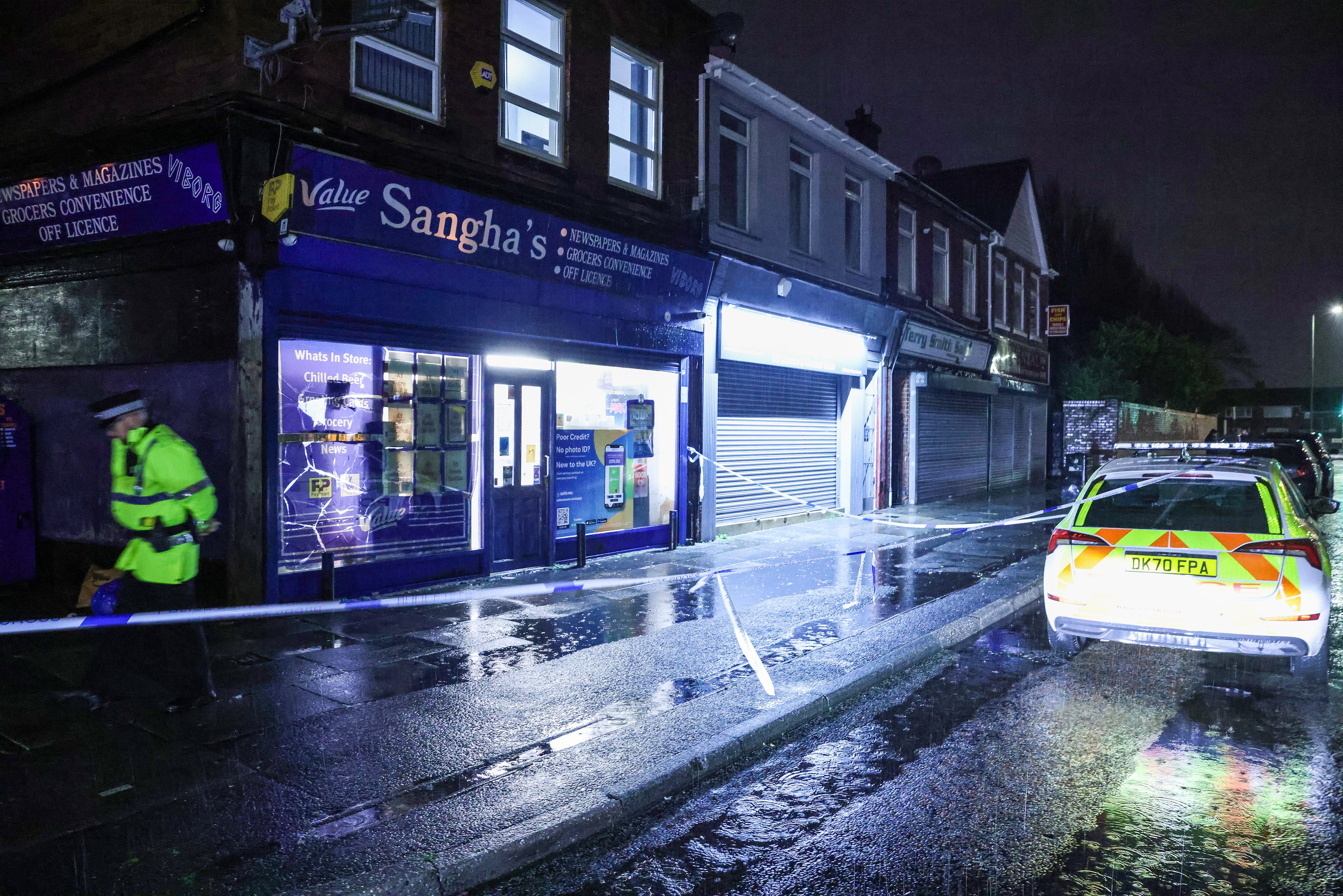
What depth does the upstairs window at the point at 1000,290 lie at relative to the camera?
24.3 m

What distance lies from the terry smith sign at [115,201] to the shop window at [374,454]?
148cm

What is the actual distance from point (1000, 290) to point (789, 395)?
476 inches

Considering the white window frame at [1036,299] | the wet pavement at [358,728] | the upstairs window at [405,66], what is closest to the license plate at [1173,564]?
the wet pavement at [358,728]

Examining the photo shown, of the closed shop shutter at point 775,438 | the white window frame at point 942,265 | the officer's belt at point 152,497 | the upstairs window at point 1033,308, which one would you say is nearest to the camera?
the officer's belt at point 152,497

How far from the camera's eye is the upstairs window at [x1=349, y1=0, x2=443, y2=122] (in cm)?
857

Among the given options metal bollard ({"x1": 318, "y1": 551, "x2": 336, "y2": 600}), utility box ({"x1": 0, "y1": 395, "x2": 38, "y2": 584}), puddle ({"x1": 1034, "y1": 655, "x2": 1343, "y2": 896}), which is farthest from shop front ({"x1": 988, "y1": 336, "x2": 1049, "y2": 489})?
utility box ({"x1": 0, "y1": 395, "x2": 38, "y2": 584})

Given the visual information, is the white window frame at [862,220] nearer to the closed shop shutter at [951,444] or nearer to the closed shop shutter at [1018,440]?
the closed shop shutter at [951,444]

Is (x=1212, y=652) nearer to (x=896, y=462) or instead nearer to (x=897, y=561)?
(x=897, y=561)

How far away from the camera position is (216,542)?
790 centimetres

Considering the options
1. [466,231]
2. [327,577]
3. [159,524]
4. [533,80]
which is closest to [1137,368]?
[533,80]

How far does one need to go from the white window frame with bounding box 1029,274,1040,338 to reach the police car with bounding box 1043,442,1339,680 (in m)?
21.8

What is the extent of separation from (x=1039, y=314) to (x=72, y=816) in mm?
28837

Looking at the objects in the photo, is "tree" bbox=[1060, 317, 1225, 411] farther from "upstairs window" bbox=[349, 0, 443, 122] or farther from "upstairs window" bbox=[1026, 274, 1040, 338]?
"upstairs window" bbox=[349, 0, 443, 122]

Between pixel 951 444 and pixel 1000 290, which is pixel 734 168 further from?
pixel 1000 290
